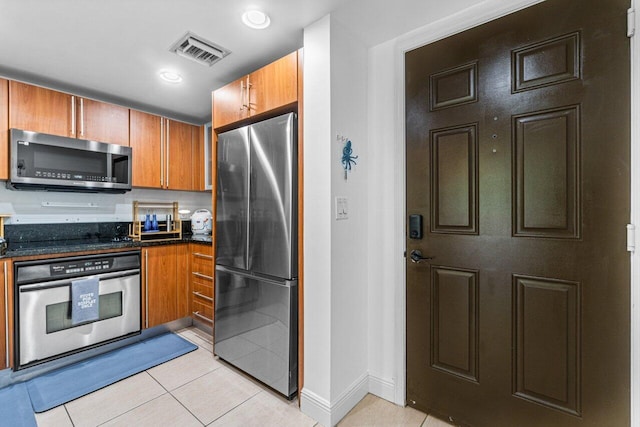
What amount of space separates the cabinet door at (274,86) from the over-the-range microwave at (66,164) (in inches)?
63.6

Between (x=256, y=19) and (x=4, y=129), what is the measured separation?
2155 millimetres

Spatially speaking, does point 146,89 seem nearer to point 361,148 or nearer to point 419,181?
point 361,148

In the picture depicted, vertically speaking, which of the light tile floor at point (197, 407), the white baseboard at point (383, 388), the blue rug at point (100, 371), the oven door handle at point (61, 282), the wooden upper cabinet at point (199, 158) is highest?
the wooden upper cabinet at point (199, 158)

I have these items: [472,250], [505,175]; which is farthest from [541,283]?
[505,175]

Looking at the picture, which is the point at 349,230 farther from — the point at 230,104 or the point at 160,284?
the point at 160,284

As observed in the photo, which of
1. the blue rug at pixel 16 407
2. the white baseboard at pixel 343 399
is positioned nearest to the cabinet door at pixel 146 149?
the blue rug at pixel 16 407

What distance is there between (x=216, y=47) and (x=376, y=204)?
60.4 inches

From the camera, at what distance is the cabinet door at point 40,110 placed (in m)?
2.24

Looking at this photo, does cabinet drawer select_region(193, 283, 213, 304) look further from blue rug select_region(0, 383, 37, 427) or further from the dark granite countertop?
blue rug select_region(0, 383, 37, 427)

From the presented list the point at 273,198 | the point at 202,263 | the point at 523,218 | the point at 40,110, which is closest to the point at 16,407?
the point at 202,263

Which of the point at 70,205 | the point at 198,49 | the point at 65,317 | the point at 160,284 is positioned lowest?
the point at 65,317

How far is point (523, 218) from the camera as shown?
1442mm

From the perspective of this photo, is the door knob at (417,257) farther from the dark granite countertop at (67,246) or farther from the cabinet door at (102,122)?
the cabinet door at (102,122)

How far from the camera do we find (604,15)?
1253 mm
